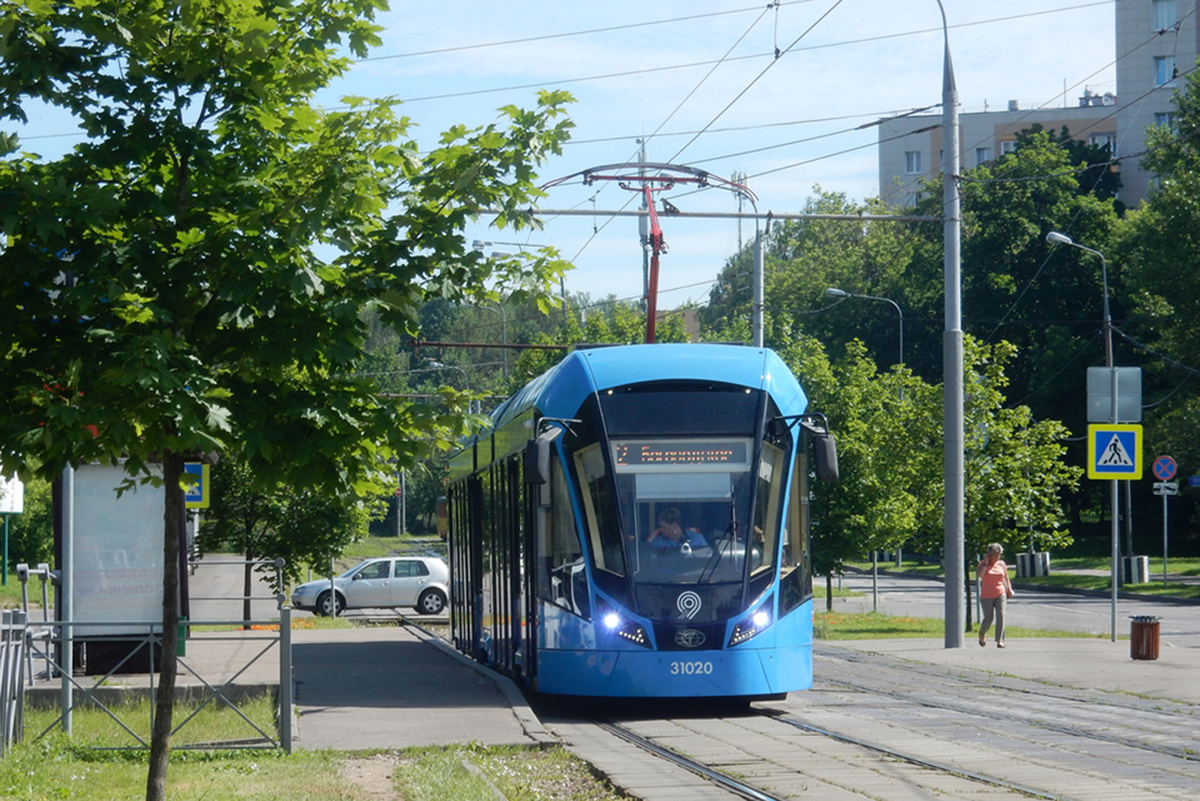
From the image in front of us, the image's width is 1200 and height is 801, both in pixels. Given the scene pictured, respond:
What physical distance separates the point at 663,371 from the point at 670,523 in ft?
4.92

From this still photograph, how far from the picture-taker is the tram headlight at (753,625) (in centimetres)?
1310

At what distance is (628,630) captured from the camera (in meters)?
13.0

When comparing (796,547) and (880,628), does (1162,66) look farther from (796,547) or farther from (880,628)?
(796,547)

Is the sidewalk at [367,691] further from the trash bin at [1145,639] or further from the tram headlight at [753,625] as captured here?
the trash bin at [1145,639]

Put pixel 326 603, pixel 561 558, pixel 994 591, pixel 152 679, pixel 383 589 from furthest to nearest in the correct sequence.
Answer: pixel 383 589
pixel 326 603
pixel 994 591
pixel 561 558
pixel 152 679

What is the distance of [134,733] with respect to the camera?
11.2 m

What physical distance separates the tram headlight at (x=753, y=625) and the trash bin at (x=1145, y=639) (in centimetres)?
845

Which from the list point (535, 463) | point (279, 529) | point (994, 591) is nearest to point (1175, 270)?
point (994, 591)

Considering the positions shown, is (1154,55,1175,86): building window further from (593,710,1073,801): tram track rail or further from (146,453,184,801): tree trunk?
(146,453,184,801): tree trunk

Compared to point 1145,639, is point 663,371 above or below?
above

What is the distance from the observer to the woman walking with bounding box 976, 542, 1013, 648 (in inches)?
894

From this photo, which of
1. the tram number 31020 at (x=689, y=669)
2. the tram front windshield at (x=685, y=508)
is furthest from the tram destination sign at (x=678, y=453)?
the tram number 31020 at (x=689, y=669)

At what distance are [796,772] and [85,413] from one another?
5.39 metres

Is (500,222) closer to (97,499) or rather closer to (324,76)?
(324,76)
